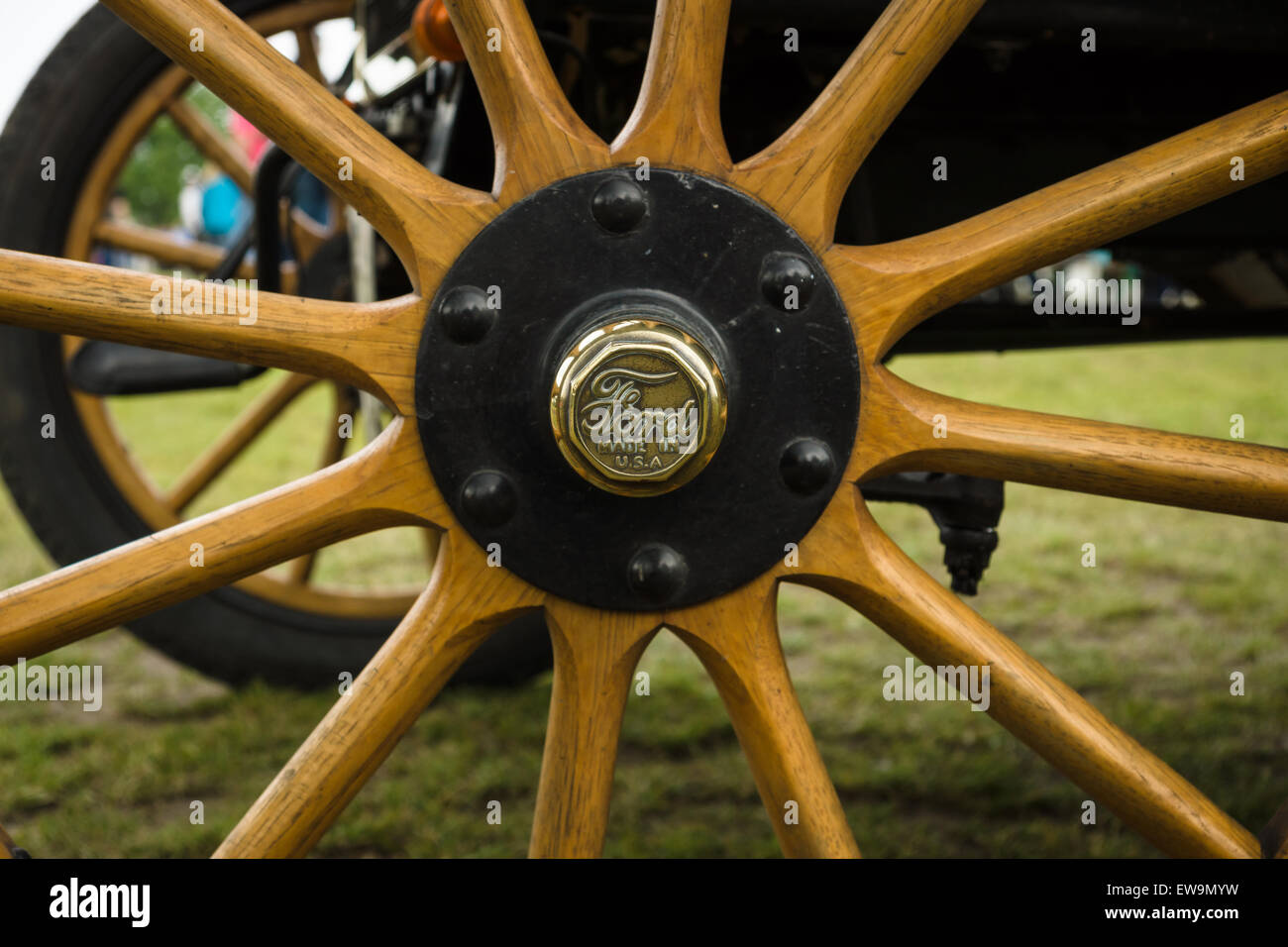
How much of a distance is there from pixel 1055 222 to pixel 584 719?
0.61m

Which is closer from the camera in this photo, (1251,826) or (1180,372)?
(1251,826)

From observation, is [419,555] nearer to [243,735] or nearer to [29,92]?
[243,735]

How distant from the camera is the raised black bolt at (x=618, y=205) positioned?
0.86 metres

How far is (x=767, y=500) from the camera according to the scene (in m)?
0.91

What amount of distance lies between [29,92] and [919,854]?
1.79 meters

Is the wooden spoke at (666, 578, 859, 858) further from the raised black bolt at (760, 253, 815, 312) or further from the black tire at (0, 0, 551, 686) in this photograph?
the black tire at (0, 0, 551, 686)

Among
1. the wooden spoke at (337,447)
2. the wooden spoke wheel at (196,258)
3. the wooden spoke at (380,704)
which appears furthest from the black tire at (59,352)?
the wooden spoke at (380,704)

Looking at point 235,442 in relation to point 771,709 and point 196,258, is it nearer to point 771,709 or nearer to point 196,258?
point 196,258

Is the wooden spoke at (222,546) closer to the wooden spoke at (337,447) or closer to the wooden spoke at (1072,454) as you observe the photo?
the wooden spoke at (1072,454)

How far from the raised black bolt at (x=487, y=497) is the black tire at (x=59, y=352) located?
1.11 metres

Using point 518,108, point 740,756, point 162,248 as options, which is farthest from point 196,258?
point 518,108

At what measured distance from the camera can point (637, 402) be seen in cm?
83
